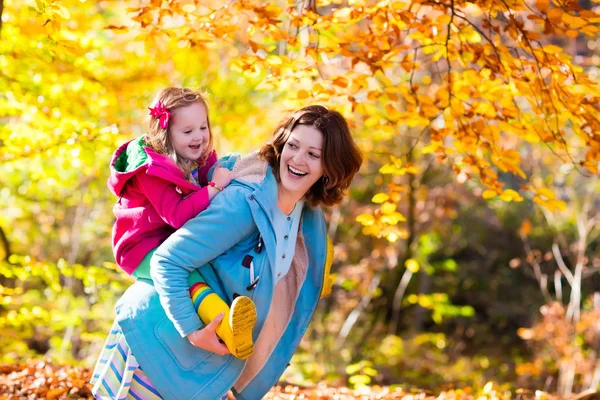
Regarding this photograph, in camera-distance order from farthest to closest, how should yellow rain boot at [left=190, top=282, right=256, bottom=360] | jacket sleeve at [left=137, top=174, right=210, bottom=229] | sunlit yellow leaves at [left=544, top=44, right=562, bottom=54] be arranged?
sunlit yellow leaves at [left=544, top=44, right=562, bottom=54] → jacket sleeve at [left=137, top=174, right=210, bottom=229] → yellow rain boot at [left=190, top=282, right=256, bottom=360]

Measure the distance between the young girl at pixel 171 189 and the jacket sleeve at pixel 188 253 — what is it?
0.06 metres

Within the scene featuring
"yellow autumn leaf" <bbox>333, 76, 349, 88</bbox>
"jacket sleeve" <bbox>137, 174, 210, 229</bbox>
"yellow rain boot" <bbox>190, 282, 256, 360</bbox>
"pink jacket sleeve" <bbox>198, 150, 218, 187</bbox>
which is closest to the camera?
"yellow rain boot" <bbox>190, 282, 256, 360</bbox>

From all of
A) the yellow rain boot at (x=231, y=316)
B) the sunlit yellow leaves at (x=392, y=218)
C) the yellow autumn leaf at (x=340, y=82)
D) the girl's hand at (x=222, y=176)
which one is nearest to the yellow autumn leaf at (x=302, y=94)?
the yellow autumn leaf at (x=340, y=82)

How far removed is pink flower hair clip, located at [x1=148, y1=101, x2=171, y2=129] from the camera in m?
2.34

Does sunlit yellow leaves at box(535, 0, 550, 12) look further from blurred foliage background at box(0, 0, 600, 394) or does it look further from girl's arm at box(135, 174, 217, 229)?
girl's arm at box(135, 174, 217, 229)

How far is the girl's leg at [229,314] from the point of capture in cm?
210

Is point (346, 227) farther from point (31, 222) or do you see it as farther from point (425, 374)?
point (31, 222)

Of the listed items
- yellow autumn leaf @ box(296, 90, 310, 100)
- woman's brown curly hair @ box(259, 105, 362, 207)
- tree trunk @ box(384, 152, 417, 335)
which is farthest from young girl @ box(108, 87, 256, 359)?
tree trunk @ box(384, 152, 417, 335)

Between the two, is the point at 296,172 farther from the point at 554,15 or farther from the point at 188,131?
the point at 554,15

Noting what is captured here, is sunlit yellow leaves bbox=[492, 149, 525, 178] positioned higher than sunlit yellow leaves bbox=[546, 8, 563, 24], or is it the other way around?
sunlit yellow leaves bbox=[546, 8, 563, 24]

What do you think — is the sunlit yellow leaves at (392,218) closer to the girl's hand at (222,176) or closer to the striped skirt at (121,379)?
the girl's hand at (222,176)

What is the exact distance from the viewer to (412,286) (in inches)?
356

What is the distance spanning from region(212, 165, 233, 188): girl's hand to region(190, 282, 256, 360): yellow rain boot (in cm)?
36

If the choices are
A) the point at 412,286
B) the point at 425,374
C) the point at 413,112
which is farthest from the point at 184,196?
the point at 412,286
